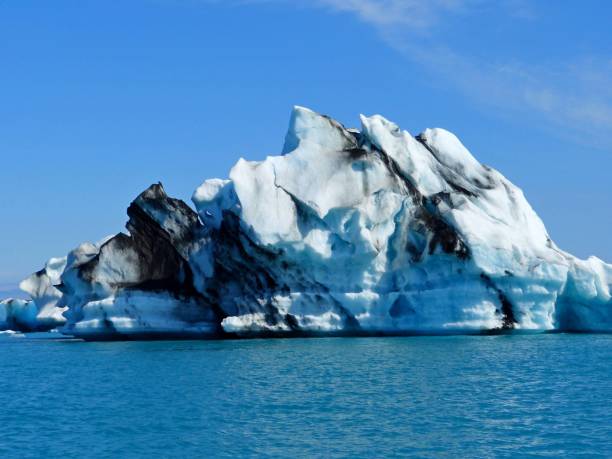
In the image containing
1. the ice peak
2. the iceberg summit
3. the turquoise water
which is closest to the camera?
the turquoise water

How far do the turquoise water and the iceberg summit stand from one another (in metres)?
1.79

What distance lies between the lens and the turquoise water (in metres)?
14.1

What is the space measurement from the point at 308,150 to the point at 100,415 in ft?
51.7

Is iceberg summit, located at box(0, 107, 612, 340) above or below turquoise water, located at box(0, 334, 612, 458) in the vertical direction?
above

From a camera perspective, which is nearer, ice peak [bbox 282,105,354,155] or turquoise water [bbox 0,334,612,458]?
turquoise water [bbox 0,334,612,458]

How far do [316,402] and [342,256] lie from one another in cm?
1231

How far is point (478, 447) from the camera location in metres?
13.7

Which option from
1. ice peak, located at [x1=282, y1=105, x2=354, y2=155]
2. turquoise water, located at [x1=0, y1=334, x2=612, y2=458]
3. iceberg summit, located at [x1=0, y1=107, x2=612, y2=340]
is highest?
ice peak, located at [x1=282, y1=105, x2=354, y2=155]

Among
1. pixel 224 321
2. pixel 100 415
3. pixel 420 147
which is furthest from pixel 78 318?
pixel 100 415

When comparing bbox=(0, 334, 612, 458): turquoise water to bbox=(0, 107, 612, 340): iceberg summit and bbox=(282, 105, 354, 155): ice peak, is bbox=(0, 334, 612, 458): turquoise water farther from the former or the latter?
bbox=(282, 105, 354, 155): ice peak

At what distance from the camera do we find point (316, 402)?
58.1 ft

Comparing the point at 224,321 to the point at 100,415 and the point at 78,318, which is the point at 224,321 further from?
the point at 100,415

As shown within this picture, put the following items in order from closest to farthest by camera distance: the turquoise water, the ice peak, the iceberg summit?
the turquoise water → the iceberg summit → the ice peak

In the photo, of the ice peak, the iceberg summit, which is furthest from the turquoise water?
the ice peak
